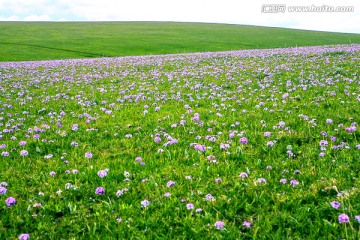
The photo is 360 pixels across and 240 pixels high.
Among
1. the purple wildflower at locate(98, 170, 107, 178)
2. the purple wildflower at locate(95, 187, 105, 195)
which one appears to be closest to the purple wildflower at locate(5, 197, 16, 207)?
the purple wildflower at locate(95, 187, 105, 195)

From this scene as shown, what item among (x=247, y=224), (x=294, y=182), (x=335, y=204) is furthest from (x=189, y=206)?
(x=335, y=204)

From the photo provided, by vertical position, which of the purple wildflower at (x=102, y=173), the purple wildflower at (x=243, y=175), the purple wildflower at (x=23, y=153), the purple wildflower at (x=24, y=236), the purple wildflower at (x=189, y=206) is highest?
the purple wildflower at (x=23, y=153)

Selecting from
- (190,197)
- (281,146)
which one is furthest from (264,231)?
(281,146)

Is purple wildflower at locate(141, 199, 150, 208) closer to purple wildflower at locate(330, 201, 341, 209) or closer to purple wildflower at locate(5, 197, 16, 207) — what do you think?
purple wildflower at locate(5, 197, 16, 207)

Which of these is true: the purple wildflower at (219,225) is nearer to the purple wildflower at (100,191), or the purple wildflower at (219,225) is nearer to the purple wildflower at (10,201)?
the purple wildflower at (100,191)

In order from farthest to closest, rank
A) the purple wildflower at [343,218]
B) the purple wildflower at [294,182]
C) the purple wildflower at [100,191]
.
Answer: the purple wildflower at [100,191] → the purple wildflower at [294,182] → the purple wildflower at [343,218]

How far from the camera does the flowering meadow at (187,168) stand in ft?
13.1

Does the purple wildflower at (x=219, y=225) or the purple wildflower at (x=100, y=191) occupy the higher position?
the purple wildflower at (x=100, y=191)

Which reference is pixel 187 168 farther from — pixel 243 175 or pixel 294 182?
pixel 294 182

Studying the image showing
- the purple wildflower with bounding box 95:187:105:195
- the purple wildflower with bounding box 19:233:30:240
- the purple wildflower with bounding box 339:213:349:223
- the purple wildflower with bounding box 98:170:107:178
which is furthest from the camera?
the purple wildflower with bounding box 98:170:107:178

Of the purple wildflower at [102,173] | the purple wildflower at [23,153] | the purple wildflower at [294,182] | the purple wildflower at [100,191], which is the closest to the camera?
the purple wildflower at [294,182]

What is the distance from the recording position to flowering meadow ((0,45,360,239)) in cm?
399

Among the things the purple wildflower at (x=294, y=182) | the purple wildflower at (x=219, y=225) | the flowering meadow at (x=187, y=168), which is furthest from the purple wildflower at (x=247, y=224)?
the purple wildflower at (x=294, y=182)

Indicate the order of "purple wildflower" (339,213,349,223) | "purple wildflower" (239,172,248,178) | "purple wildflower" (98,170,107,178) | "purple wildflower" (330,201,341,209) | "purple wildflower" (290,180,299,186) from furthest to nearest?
1. "purple wildflower" (98,170,107,178)
2. "purple wildflower" (239,172,248,178)
3. "purple wildflower" (290,180,299,186)
4. "purple wildflower" (330,201,341,209)
5. "purple wildflower" (339,213,349,223)
